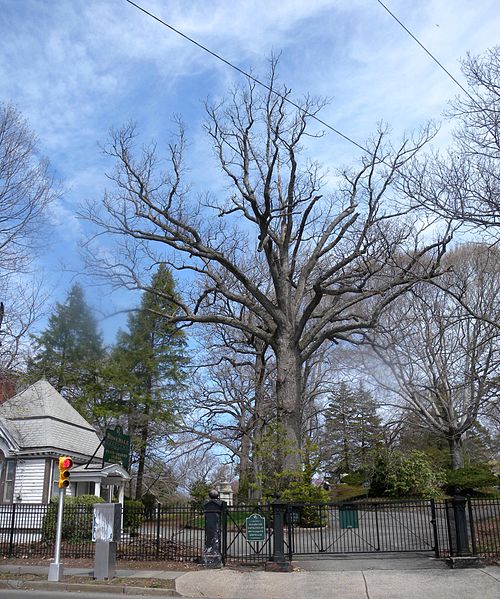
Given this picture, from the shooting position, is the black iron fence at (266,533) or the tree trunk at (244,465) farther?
the tree trunk at (244,465)

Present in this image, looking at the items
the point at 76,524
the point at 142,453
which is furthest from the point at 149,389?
the point at 76,524

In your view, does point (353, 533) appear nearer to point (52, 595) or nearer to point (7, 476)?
point (52, 595)

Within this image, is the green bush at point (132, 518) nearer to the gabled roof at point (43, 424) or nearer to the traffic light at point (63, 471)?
the traffic light at point (63, 471)

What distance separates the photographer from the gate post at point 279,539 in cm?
1409

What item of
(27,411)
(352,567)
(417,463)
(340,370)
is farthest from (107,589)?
(340,370)

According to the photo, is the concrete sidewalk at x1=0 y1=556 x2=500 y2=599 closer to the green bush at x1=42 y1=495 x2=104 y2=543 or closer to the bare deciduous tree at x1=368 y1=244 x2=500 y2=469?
the green bush at x1=42 y1=495 x2=104 y2=543

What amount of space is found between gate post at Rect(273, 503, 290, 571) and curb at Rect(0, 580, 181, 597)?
283 centimetres

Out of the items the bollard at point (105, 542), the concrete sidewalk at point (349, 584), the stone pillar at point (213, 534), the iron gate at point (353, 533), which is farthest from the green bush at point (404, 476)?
Result: the bollard at point (105, 542)

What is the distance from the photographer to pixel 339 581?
41.2ft

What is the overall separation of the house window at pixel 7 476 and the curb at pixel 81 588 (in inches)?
464

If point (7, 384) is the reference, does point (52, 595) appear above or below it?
below

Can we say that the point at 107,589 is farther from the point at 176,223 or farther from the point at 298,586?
the point at 176,223

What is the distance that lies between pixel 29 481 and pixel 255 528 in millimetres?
12972

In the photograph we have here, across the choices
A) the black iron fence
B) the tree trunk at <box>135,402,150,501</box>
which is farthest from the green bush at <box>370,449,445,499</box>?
the tree trunk at <box>135,402,150,501</box>
